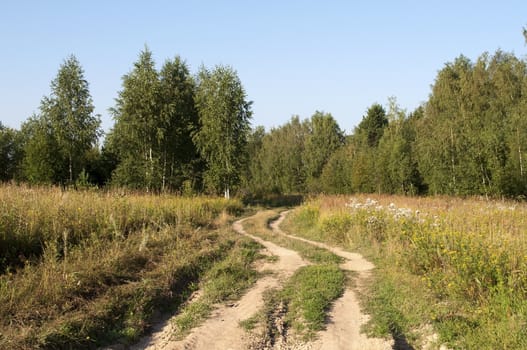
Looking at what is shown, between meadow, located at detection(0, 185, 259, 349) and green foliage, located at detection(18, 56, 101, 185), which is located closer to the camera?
meadow, located at detection(0, 185, 259, 349)

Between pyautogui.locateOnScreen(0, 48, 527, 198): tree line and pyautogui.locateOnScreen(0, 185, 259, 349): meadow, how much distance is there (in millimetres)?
11307

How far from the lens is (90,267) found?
695cm

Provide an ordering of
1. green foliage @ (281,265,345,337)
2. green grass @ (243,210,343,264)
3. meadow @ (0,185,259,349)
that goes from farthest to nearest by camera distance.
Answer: green grass @ (243,210,343,264), green foliage @ (281,265,345,337), meadow @ (0,185,259,349)

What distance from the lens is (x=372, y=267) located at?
29.6ft

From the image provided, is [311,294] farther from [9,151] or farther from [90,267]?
[9,151]

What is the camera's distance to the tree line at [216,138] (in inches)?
981

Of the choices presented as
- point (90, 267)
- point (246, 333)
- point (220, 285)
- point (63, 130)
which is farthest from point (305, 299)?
point (63, 130)

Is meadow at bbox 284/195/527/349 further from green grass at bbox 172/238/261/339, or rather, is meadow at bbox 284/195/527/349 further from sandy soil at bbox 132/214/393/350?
green grass at bbox 172/238/261/339

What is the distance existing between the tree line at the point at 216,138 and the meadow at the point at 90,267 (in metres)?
11.3

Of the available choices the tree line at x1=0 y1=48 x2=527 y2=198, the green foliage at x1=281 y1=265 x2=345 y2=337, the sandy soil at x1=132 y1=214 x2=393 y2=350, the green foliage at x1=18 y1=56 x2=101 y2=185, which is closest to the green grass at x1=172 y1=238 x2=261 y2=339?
the sandy soil at x1=132 y1=214 x2=393 y2=350

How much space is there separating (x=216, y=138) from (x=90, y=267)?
20.7m

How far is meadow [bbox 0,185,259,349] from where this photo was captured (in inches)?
205

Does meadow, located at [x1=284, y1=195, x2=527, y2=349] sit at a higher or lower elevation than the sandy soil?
higher

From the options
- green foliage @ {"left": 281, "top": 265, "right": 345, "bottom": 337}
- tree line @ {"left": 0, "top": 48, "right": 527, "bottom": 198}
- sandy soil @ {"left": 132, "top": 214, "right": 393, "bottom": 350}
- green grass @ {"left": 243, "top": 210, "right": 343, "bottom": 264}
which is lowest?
sandy soil @ {"left": 132, "top": 214, "right": 393, "bottom": 350}
